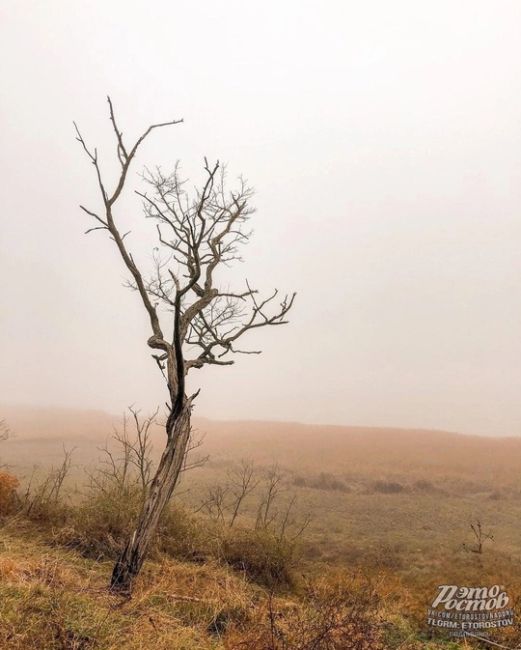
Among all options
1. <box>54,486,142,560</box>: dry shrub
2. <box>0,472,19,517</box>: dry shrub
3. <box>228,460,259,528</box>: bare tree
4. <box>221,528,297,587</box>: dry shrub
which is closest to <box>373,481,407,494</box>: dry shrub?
<box>228,460,259,528</box>: bare tree

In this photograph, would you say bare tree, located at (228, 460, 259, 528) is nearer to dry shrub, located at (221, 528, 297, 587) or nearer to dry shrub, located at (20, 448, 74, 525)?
dry shrub, located at (221, 528, 297, 587)

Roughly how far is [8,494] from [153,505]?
239 inches

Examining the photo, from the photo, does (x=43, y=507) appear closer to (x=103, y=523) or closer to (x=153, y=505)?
(x=103, y=523)

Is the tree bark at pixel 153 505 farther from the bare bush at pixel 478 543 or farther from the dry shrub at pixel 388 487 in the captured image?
the dry shrub at pixel 388 487

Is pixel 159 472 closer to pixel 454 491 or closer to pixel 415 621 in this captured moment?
pixel 415 621

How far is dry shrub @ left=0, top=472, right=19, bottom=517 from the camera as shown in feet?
36.2

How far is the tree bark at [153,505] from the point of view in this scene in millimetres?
7027

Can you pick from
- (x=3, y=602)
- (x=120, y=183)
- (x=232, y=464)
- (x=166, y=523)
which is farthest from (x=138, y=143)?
(x=232, y=464)

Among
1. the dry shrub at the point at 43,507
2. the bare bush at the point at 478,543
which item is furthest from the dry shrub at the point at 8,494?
the bare bush at the point at 478,543

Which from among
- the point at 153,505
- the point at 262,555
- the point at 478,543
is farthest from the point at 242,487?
the point at 153,505

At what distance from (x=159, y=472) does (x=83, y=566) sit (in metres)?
2.68

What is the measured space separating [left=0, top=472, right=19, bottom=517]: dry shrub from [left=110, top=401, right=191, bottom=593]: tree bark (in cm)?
547

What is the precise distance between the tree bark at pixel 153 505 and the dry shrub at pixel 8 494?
215 inches

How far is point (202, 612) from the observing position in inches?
274
